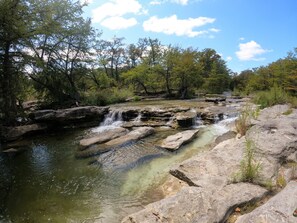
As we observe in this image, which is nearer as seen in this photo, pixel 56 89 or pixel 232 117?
pixel 232 117

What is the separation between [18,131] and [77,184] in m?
6.47

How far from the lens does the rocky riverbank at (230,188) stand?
2.57m

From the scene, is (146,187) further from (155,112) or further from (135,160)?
(155,112)

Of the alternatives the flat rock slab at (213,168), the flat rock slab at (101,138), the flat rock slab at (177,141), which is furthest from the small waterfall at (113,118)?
the flat rock slab at (213,168)

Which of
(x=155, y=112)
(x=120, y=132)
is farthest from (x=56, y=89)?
(x=120, y=132)

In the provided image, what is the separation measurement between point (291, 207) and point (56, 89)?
51.6 ft

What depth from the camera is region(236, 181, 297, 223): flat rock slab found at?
2.35 metres

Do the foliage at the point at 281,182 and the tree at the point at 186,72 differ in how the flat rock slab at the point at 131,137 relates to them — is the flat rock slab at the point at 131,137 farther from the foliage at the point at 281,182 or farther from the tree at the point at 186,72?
the tree at the point at 186,72

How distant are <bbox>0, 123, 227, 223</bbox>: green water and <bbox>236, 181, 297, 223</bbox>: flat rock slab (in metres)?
2.11

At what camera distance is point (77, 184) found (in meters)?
5.25

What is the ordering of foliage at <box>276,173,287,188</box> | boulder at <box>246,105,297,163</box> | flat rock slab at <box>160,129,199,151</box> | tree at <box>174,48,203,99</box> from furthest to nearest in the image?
tree at <box>174,48,203,99</box> → flat rock slab at <box>160,129,199,151</box> → boulder at <box>246,105,297,163</box> → foliage at <box>276,173,287,188</box>

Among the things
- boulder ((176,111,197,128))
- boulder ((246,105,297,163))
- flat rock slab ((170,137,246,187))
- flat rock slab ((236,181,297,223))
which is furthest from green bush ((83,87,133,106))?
flat rock slab ((236,181,297,223))

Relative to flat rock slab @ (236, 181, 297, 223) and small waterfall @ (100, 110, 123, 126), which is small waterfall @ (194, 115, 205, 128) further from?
flat rock slab @ (236, 181, 297, 223)

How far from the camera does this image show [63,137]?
33.3ft
